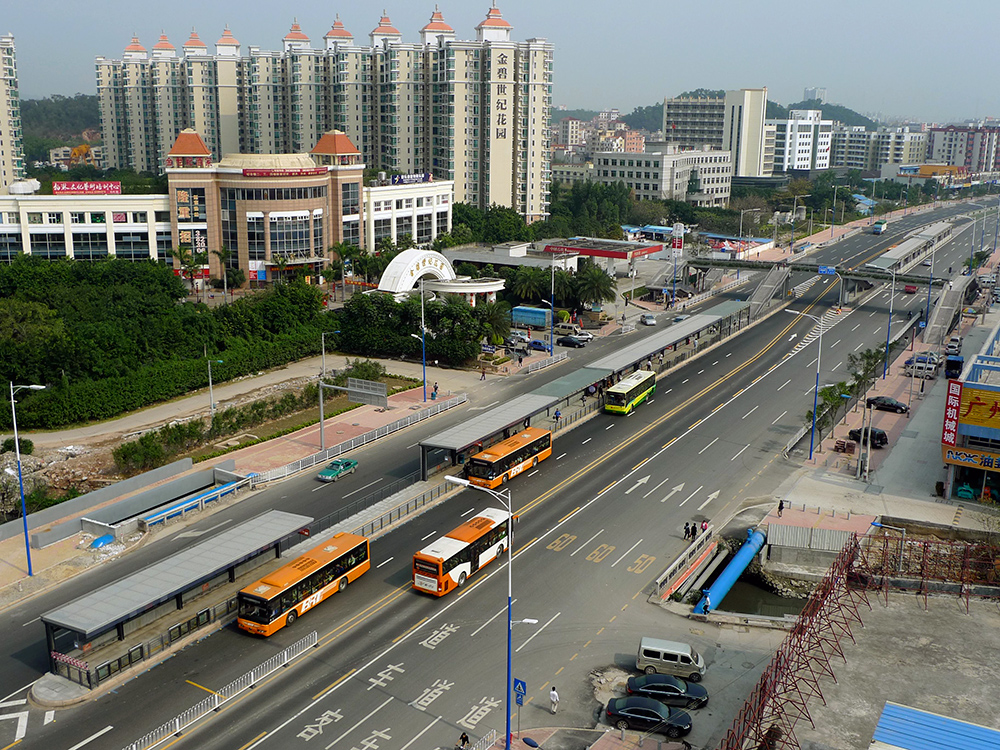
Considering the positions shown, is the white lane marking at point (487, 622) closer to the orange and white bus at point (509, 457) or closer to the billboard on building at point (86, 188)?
the orange and white bus at point (509, 457)

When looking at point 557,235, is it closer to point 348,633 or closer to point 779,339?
point 779,339

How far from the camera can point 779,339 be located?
104125 millimetres

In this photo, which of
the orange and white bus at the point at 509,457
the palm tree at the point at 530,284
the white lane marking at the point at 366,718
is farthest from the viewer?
the palm tree at the point at 530,284

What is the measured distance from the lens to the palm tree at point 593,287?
4257 inches

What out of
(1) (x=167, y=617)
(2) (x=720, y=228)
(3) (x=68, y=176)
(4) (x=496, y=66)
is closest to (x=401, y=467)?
(1) (x=167, y=617)

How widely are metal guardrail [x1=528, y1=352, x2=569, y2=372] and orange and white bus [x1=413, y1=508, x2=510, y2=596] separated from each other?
40.6 meters

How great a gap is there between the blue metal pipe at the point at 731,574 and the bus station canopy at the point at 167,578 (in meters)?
20.6

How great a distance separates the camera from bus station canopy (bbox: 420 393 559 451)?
192 ft

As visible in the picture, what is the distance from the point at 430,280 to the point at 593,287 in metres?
19.1

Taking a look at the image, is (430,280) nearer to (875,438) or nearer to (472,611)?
(875,438)

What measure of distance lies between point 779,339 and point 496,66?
77682 mm

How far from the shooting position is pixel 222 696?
36.7 m

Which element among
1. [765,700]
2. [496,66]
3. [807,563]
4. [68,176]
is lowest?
[807,563]

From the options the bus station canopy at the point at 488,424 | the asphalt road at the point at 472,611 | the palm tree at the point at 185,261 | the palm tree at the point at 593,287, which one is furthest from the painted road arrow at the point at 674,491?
the palm tree at the point at 185,261
